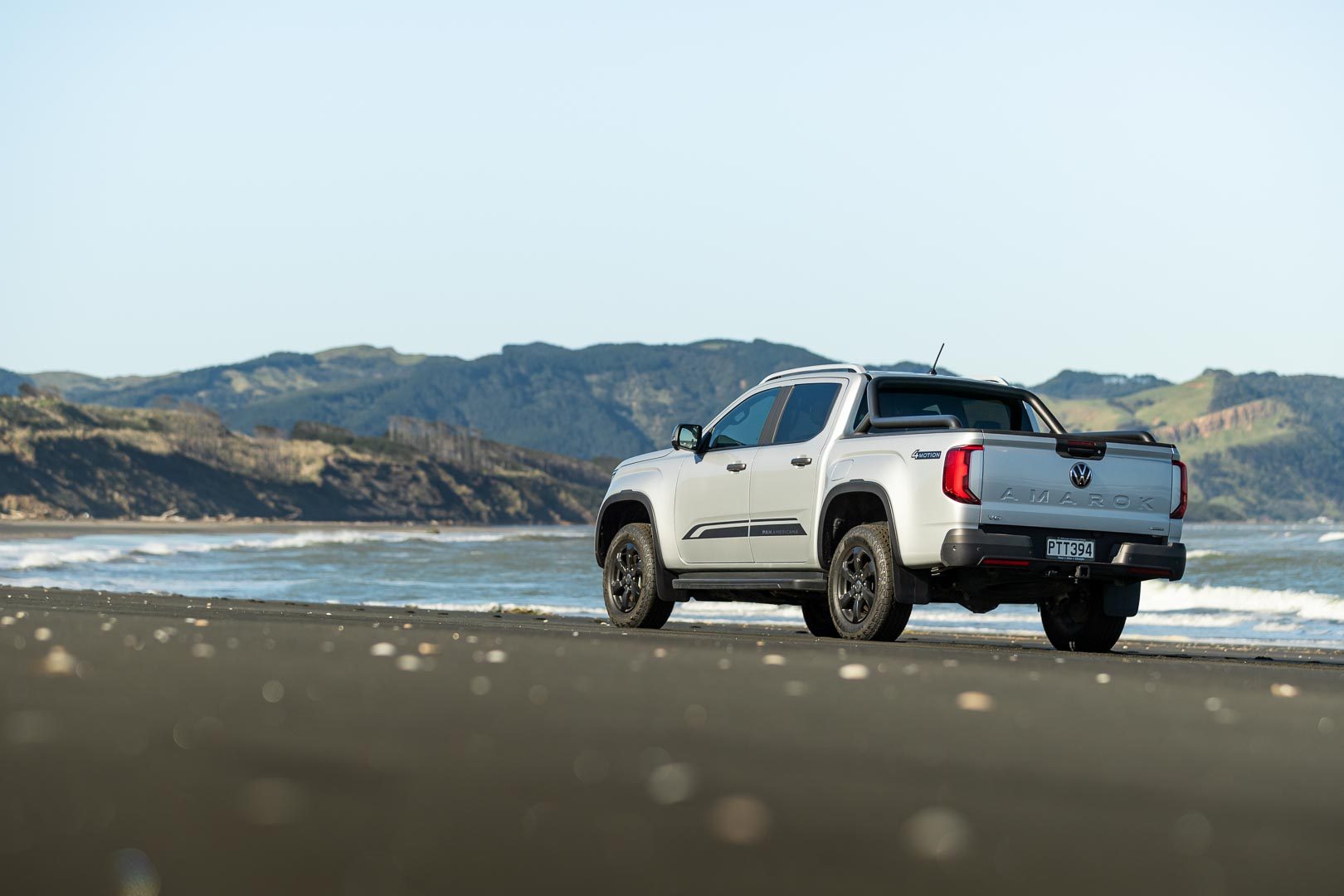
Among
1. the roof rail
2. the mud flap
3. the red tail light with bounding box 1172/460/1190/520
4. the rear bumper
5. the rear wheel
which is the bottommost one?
the rear wheel

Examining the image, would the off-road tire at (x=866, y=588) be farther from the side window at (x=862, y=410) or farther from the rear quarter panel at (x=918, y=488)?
the side window at (x=862, y=410)

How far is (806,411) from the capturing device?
12.9 m

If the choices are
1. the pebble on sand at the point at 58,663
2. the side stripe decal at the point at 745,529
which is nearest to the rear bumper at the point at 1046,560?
the side stripe decal at the point at 745,529

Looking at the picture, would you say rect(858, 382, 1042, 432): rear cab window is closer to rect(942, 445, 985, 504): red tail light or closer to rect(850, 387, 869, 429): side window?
rect(850, 387, 869, 429): side window

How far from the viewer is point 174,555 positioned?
4434 centimetres

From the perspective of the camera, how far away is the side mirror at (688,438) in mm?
13719

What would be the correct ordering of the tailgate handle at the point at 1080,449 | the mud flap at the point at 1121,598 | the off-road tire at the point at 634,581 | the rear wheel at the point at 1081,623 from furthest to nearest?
1. the off-road tire at the point at 634,581
2. the rear wheel at the point at 1081,623
3. the mud flap at the point at 1121,598
4. the tailgate handle at the point at 1080,449

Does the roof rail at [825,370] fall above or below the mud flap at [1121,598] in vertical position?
above

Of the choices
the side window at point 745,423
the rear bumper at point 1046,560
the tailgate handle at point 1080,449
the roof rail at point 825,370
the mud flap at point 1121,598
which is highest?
the roof rail at point 825,370

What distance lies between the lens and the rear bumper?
11031mm

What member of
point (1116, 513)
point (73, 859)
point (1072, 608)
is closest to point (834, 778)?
point (73, 859)

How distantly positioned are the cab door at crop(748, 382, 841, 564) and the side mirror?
85 cm

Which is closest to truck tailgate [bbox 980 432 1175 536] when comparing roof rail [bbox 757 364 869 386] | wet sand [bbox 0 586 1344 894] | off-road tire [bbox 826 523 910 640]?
off-road tire [bbox 826 523 910 640]

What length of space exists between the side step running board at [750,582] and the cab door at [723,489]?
4.6 inches
